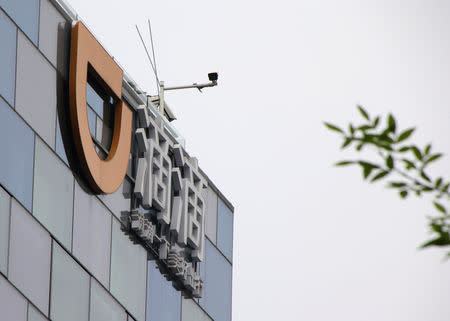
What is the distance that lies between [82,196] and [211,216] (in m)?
8.07

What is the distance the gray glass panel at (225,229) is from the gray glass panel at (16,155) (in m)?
10.8

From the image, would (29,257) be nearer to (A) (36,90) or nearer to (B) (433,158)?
(A) (36,90)

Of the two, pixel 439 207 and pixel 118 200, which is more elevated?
pixel 118 200

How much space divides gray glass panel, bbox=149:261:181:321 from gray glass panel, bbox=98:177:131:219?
1694mm

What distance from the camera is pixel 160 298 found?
23.7 m

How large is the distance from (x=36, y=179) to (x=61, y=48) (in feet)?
9.63

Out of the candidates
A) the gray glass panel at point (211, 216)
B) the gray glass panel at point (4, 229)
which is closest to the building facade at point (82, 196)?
the gray glass panel at point (4, 229)

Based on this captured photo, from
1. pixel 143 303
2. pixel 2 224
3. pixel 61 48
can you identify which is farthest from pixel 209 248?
pixel 2 224

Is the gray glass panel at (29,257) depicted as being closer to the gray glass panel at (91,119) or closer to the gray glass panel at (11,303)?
the gray glass panel at (11,303)

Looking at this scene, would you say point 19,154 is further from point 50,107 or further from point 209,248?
point 209,248

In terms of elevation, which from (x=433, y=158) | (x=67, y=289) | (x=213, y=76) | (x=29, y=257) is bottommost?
(x=433, y=158)

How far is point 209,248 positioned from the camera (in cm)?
2734

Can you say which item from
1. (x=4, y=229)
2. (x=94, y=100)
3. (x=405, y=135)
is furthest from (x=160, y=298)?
(x=405, y=135)

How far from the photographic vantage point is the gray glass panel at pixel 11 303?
16.7 meters
